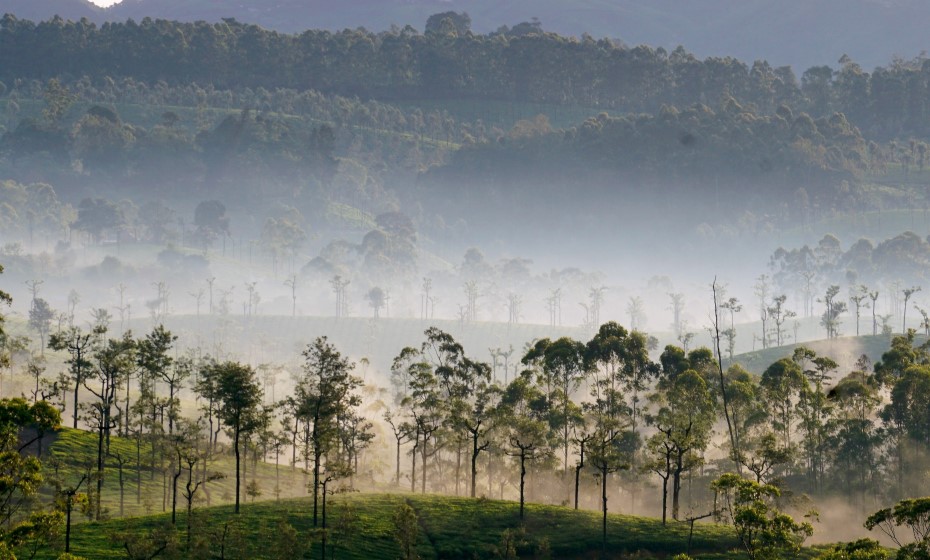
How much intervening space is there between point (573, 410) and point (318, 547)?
42.4m

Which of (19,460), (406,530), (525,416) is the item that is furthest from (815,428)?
(19,460)

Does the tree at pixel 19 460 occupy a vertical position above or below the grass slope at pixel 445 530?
above

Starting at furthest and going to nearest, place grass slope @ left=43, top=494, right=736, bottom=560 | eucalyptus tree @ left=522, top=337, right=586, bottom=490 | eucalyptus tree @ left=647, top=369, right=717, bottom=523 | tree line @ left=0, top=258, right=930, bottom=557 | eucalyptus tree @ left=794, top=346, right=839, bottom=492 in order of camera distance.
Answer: eucalyptus tree @ left=522, top=337, right=586, bottom=490, eucalyptus tree @ left=794, top=346, right=839, bottom=492, tree line @ left=0, top=258, right=930, bottom=557, eucalyptus tree @ left=647, top=369, right=717, bottom=523, grass slope @ left=43, top=494, right=736, bottom=560

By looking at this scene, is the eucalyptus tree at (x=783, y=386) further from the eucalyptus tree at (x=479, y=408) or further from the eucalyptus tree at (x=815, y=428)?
the eucalyptus tree at (x=479, y=408)

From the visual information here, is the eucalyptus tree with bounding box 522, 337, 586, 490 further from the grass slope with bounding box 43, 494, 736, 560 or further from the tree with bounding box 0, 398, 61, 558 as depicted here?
the tree with bounding box 0, 398, 61, 558

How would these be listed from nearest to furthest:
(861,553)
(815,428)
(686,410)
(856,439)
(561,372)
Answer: (861,553), (856,439), (686,410), (815,428), (561,372)

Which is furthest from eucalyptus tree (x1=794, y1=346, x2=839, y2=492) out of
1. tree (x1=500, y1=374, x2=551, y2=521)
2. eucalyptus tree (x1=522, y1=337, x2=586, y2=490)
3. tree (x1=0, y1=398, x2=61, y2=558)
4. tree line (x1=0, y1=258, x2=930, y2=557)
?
tree (x1=0, y1=398, x2=61, y2=558)

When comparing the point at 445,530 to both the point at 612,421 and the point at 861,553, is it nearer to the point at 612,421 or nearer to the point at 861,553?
the point at 612,421

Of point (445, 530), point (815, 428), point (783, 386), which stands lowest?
point (445, 530)

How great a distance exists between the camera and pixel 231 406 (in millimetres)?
90938

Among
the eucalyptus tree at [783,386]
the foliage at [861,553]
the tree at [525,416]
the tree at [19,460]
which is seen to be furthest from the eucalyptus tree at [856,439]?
the tree at [19,460]

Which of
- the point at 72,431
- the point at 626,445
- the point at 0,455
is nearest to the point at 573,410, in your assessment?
the point at 626,445

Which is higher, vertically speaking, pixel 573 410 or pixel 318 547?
pixel 573 410

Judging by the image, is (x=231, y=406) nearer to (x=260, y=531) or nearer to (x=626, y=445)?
(x=260, y=531)
